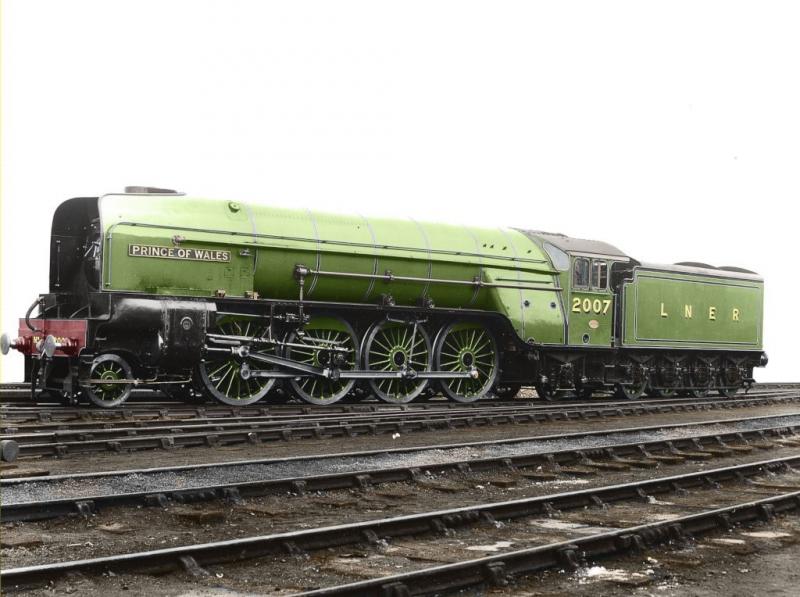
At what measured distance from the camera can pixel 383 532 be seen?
656 cm


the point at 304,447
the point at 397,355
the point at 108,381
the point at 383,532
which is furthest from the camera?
the point at 397,355

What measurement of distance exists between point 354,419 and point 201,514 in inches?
243

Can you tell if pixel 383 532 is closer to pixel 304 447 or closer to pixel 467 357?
pixel 304 447

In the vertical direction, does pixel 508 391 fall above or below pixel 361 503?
below

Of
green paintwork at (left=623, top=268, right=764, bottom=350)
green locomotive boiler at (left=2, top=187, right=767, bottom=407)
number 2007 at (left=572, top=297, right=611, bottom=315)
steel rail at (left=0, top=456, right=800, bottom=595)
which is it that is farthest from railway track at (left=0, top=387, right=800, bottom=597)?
green paintwork at (left=623, top=268, right=764, bottom=350)

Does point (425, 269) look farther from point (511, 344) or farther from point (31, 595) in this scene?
point (31, 595)

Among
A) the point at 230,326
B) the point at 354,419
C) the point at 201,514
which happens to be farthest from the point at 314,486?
the point at 230,326

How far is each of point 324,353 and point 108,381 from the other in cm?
366

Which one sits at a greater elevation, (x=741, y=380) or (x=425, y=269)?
(x=425, y=269)

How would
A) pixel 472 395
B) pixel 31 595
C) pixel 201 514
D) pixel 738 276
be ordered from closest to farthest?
pixel 31 595 < pixel 201 514 < pixel 472 395 < pixel 738 276

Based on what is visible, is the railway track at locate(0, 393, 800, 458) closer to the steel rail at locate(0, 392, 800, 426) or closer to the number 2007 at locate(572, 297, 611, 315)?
the steel rail at locate(0, 392, 800, 426)

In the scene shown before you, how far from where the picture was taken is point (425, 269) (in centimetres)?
1677

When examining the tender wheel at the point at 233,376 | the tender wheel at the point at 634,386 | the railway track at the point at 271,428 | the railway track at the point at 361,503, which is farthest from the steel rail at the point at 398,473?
the tender wheel at the point at 634,386

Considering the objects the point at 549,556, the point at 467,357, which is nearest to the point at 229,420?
the point at 467,357
